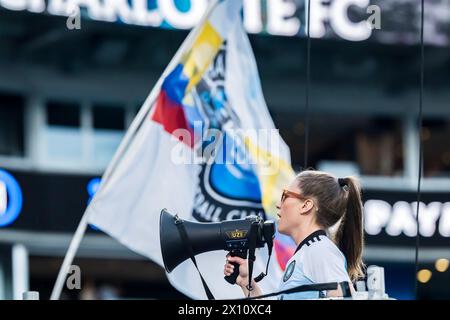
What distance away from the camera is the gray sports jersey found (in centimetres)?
425

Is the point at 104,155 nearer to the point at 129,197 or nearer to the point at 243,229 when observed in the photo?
the point at 129,197

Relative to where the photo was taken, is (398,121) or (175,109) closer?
(175,109)

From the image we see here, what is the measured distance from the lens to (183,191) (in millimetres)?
6496

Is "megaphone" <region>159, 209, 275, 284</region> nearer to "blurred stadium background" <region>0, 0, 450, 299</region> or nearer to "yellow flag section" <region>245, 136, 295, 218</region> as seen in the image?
"yellow flag section" <region>245, 136, 295, 218</region>

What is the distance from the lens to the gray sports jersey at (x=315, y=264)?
4246mm

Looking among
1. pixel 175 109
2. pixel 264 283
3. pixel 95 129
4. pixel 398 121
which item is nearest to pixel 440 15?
pixel 398 121

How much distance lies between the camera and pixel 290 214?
4398 millimetres

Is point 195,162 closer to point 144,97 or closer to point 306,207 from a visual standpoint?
point 306,207

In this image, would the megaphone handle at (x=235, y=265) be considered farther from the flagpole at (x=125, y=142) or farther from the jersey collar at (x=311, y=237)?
the flagpole at (x=125, y=142)

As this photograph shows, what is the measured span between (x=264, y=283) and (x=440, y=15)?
13265 millimetres

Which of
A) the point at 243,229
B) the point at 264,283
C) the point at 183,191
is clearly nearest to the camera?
the point at 243,229
